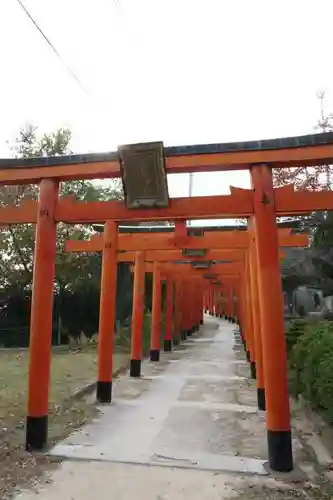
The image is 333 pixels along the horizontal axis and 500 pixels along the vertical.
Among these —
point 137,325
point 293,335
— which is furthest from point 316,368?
point 137,325

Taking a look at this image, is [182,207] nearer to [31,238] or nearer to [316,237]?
[316,237]

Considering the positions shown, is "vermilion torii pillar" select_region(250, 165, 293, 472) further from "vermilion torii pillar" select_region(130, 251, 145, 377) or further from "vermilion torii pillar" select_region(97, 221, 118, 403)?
"vermilion torii pillar" select_region(130, 251, 145, 377)

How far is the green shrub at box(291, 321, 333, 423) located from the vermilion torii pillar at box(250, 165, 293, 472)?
2.29 feet

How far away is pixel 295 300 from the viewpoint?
63.4 ft

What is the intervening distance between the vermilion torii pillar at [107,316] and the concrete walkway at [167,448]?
437mm

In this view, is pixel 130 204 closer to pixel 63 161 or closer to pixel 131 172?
pixel 131 172

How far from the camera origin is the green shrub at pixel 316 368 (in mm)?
5129

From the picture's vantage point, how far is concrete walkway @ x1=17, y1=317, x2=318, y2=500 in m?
4.12

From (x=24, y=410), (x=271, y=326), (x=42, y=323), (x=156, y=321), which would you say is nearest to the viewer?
(x=271, y=326)

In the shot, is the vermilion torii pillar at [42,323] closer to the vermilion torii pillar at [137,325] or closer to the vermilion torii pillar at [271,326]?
the vermilion torii pillar at [271,326]

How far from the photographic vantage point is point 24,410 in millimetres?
6793

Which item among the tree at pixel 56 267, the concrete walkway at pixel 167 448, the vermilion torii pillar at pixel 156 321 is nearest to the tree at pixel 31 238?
the tree at pixel 56 267

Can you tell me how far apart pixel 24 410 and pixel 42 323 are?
2.24 meters

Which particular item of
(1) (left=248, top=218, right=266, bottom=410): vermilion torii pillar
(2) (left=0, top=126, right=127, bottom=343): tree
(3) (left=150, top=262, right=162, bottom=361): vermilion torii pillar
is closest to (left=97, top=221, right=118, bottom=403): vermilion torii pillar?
→ (1) (left=248, top=218, right=266, bottom=410): vermilion torii pillar
